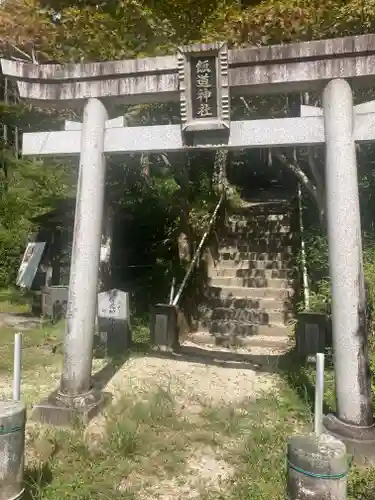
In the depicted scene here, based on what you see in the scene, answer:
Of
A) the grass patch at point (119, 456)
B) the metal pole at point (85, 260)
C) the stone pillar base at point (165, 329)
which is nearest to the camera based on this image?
the grass patch at point (119, 456)

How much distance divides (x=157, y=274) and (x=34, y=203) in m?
8.12

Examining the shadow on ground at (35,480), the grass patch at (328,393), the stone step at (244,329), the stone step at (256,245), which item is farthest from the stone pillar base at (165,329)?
the shadow on ground at (35,480)

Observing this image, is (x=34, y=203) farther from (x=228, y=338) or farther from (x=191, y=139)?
(x=191, y=139)

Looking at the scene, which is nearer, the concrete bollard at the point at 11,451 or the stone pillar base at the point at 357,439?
the concrete bollard at the point at 11,451

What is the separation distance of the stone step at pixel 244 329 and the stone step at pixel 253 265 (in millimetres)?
1970

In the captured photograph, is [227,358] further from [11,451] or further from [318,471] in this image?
[11,451]

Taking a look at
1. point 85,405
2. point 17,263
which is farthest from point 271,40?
point 17,263

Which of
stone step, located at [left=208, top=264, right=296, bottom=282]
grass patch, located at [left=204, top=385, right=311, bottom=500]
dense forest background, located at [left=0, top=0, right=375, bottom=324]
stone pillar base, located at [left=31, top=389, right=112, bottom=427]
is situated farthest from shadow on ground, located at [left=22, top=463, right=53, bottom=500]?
stone step, located at [left=208, top=264, right=296, bottom=282]

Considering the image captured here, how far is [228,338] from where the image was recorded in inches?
353

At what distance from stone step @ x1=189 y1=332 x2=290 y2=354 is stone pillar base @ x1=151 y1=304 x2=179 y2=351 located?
2.71 feet

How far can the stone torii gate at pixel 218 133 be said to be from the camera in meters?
4.52

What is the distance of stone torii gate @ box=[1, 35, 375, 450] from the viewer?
178 inches

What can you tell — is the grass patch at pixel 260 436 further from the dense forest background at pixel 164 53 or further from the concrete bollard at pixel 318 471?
the dense forest background at pixel 164 53

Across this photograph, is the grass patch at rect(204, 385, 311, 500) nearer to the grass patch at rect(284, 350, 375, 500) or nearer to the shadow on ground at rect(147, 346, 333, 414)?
the grass patch at rect(284, 350, 375, 500)
